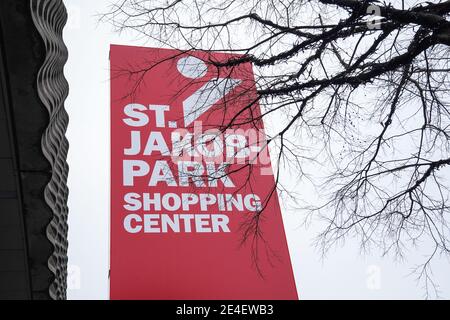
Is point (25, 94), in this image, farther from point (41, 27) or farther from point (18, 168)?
point (18, 168)

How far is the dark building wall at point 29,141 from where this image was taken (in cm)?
549

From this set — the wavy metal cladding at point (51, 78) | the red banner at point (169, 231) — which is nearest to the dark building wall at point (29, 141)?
the wavy metal cladding at point (51, 78)

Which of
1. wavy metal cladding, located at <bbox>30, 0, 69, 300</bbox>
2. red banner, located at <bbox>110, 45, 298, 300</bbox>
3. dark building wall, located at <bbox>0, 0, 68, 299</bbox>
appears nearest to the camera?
dark building wall, located at <bbox>0, 0, 68, 299</bbox>

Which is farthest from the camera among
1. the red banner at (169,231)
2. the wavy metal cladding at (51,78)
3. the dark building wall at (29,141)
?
the red banner at (169,231)

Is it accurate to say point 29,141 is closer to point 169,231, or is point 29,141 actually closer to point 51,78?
point 51,78

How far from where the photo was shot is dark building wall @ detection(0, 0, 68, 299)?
549 centimetres

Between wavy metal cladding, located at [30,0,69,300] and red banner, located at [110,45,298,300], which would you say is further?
red banner, located at [110,45,298,300]

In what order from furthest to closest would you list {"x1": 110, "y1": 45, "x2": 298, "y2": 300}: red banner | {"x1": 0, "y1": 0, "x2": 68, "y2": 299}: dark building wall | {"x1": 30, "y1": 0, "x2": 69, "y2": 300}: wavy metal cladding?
1. {"x1": 110, "y1": 45, "x2": 298, "y2": 300}: red banner
2. {"x1": 30, "y1": 0, "x2": 69, "y2": 300}: wavy metal cladding
3. {"x1": 0, "y1": 0, "x2": 68, "y2": 299}: dark building wall

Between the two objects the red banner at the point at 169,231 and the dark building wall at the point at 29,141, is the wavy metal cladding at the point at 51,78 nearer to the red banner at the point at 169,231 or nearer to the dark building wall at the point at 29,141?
the dark building wall at the point at 29,141

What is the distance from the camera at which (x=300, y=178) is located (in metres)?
4.62

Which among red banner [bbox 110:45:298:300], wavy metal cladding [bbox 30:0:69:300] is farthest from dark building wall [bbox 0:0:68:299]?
red banner [bbox 110:45:298:300]

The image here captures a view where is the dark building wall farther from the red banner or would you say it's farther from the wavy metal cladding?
the red banner

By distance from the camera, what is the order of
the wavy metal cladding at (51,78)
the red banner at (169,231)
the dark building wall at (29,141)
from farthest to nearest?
the red banner at (169,231)
the wavy metal cladding at (51,78)
the dark building wall at (29,141)
